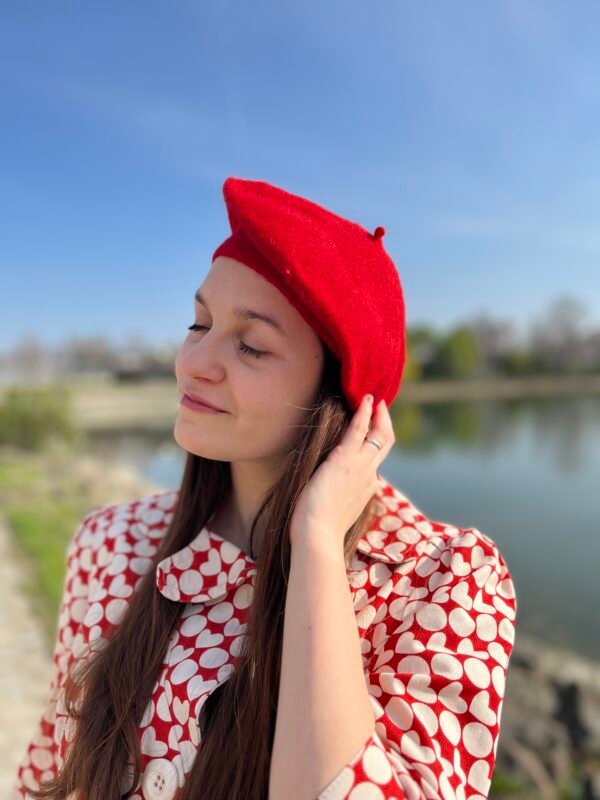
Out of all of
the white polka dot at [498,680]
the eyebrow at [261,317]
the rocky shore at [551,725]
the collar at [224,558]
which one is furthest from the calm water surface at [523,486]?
the eyebrow at [261,317]

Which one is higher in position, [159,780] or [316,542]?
[316,542]

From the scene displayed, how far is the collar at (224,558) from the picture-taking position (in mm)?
1487

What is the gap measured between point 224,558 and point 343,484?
1.29 ft

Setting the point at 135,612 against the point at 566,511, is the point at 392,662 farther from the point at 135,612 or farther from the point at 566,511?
the point at 566,511

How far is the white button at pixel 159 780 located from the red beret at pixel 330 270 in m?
0.88

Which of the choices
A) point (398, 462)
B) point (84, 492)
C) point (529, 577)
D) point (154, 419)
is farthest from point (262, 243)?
point (154, 419)

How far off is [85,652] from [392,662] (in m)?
0.82

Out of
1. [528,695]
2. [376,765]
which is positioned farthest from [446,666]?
[528,695]

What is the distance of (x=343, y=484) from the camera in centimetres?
136

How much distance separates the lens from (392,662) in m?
1.30

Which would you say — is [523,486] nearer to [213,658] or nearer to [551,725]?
[551,725]

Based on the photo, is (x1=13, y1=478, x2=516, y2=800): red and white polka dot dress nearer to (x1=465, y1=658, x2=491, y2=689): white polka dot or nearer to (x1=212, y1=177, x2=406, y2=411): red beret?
(x1=465, y1=658, x2=491, y2=689): white polka dot

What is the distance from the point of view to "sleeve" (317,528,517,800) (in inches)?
43.5

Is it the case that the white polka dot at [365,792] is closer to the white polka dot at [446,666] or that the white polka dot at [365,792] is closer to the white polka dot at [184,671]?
the white polka dot at [446,666]
